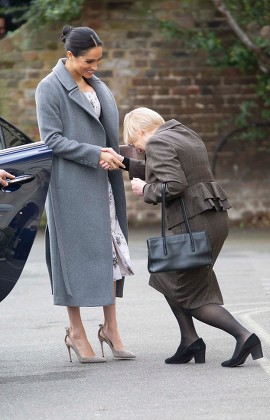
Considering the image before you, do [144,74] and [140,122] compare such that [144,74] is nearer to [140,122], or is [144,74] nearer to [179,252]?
[140,122]

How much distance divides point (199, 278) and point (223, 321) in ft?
0.89

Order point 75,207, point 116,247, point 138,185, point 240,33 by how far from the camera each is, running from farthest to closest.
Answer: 1. point 240,33
2. point 116,247
3. point 75,207
4. point 138,185

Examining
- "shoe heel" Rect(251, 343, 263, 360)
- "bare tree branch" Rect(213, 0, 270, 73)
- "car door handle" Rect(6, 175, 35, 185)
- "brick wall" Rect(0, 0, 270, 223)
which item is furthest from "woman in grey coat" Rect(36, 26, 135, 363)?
"brick wall" Rect(0, 0, 270, 223)

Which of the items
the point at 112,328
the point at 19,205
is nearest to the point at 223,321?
the point at 112,328

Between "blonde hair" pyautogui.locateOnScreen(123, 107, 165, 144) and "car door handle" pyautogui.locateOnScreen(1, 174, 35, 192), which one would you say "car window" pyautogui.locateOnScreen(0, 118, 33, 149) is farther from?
"blonde hair" pyautogui.locateOnScreen(123, 107, 165, 144)

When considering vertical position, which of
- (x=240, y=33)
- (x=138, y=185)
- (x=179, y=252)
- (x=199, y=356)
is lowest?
(x=240, y=33)

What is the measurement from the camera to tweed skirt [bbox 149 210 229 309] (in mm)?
6895

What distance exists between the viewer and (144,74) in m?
16.9

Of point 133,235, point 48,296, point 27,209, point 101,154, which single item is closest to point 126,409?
point 27,209

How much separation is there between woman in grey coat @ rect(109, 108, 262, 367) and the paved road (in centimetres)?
22

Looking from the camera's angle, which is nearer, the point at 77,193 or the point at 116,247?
the point at 77,193

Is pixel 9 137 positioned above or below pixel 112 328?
above

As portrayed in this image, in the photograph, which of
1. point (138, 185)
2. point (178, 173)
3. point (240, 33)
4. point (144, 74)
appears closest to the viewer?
point (178, 173)

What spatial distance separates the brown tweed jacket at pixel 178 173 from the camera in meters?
6.76
